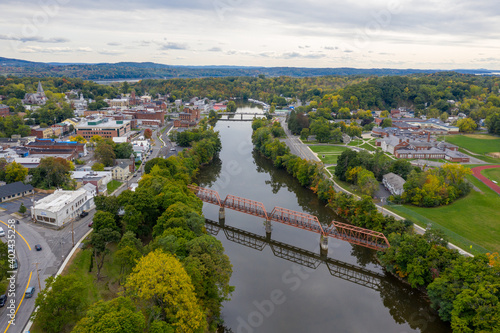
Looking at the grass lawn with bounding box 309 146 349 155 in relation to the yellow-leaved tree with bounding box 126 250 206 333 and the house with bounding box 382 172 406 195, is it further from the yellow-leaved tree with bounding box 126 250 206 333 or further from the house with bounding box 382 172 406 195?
the yellow-leaved tree with bounding box 126 250 206 333

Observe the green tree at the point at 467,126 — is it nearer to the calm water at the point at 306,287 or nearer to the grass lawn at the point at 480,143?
the grass lawn at the point at 480,143

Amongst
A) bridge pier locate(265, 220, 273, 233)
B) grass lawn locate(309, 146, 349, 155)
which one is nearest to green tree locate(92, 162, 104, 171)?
bridge pier locate(265, 220, 273, 233)

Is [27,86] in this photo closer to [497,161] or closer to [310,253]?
[310,253]

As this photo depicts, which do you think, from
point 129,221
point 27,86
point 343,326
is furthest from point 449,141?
point 27,86

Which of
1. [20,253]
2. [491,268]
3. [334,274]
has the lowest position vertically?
[334,274]

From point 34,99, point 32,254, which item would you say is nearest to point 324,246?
point 32,254
